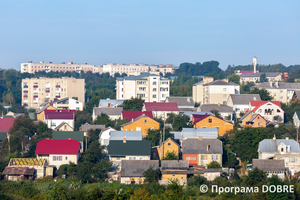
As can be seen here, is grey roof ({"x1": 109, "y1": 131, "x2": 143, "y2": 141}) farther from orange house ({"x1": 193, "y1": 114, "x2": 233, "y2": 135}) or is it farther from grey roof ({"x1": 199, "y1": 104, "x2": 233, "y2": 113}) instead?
grey roof ({"x1": 199, "y1": 104, "x2": 233, "y2": 113})

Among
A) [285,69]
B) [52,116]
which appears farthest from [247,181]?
[285,69]

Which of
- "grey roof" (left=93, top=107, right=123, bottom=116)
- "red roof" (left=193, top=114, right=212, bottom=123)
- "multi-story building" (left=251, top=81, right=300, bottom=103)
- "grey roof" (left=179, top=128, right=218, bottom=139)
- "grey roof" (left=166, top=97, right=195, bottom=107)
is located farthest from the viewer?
"multi-story building" (left=251, top=81, right=300, bottom=103)

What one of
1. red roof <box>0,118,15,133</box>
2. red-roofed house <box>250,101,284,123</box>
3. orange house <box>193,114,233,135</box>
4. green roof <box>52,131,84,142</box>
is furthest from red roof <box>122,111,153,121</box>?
red roof <box>0,118,15,133</box>

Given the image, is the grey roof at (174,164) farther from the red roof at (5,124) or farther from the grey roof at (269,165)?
the red roof at (5,124)

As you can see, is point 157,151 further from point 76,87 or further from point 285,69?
point 285,69

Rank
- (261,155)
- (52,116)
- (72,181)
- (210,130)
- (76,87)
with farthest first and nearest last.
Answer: (76,87) < (52,116) < (210,130) < (261,155) < (72,181)

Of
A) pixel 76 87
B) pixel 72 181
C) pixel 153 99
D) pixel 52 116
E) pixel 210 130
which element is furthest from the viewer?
pixel 76 87

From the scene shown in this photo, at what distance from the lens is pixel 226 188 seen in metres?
20.2

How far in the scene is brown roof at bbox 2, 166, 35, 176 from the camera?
23297mm

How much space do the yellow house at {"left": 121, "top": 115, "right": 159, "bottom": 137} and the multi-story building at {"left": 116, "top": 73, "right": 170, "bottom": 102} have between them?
15.4 m

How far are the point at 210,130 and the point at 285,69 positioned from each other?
233 ft

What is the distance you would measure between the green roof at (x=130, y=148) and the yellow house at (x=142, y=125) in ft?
13.7

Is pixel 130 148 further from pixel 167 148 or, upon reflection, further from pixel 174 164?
pixel 174 164

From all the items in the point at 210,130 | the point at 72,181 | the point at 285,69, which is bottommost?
the point at 72,181
